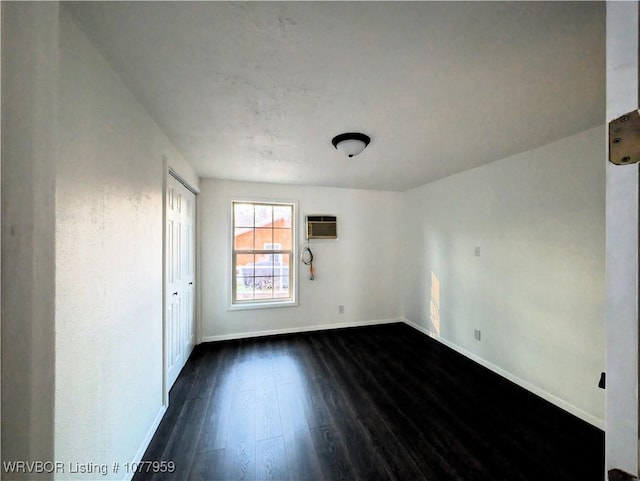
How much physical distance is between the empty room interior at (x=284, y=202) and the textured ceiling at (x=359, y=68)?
0.5 inches

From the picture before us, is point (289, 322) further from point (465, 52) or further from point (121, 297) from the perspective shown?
point (465, 52)

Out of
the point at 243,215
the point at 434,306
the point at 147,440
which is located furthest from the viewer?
the point at 243,215

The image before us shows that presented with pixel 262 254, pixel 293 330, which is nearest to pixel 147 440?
pixel 293 330

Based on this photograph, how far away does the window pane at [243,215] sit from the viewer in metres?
3.48

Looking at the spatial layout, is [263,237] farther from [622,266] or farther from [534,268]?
[622,266]

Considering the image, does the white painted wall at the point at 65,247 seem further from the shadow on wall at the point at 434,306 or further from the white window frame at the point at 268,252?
the shadow on wall at the point at 434,306

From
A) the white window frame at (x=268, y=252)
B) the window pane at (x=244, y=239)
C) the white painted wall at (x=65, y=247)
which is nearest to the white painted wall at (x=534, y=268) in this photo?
the white window frame at (x=268, y=252)

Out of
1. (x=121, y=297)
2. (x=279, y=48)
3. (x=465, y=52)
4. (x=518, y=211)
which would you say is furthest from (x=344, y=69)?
(x=518, y=211)

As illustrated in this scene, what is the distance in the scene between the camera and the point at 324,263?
3791 mm

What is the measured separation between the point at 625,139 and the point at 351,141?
1.55 meters

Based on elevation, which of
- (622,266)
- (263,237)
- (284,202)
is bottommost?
(622,266)

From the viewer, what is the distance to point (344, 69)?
1.20 metres

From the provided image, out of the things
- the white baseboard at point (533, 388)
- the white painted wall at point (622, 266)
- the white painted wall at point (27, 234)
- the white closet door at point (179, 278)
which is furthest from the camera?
the white closet door at point (179, 278)

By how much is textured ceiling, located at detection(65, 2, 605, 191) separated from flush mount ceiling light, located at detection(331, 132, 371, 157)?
6 centimetres
